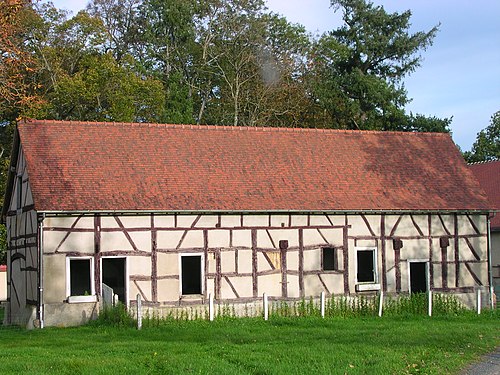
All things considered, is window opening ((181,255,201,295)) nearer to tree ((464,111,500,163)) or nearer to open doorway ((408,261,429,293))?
open doorway ((408,261,429,293))

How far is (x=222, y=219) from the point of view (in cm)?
2583

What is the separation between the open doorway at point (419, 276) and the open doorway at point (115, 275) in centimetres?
967

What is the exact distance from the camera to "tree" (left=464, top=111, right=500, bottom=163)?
57125 mm

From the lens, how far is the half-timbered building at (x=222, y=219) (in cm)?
2459

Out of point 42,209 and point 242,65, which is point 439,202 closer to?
point 42,209

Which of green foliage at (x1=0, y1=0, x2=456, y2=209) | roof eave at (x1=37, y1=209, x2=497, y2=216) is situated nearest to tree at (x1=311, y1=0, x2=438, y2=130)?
green foliage at (x1=0, y1=0, x2=456, y2=209)

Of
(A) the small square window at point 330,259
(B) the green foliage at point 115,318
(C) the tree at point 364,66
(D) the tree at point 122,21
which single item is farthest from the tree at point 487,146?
(B) the green foliage at point 115,318

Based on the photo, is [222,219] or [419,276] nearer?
[222,219]

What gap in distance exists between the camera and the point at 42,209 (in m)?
23.8

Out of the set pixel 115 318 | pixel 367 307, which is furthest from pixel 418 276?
pixel 115 318

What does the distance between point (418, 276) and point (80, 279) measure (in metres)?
11.2

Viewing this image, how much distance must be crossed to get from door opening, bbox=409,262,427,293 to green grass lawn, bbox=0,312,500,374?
375 centimetres

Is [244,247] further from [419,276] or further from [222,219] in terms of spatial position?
[419,276]

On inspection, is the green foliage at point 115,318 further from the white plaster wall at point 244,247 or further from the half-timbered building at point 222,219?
the white plaster wall at point 244,247
